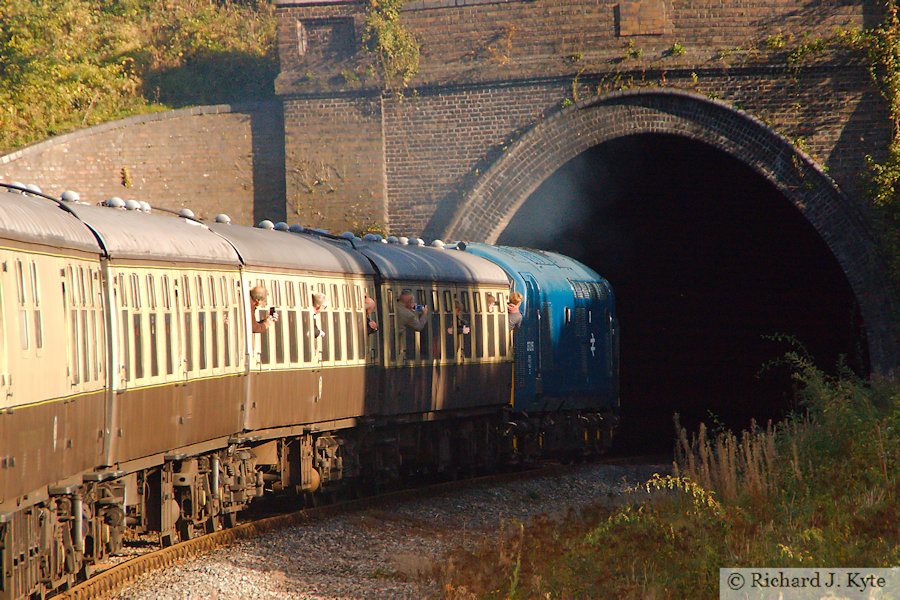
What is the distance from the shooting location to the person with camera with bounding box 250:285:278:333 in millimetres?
11906

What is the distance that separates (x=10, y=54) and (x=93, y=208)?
20.2 meters

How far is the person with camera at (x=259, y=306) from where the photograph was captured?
11.9 metres

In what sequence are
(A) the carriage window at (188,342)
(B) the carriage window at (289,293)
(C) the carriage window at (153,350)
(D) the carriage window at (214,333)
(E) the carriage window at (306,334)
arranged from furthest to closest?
(E) the carriage window at (306,334), (B) the carriage window at (289,293), (D) the carriage window at (214,333), (A) the carriage window at (188,342), (C) the carriage window at (153,350)

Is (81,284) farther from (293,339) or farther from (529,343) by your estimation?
(529,343)

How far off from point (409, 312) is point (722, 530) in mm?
6630

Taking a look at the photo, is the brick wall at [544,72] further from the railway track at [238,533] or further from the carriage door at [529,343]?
the railway track at [238,533]

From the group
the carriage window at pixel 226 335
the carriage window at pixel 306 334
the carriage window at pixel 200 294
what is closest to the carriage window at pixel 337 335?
the carriage window at pixel 306 334

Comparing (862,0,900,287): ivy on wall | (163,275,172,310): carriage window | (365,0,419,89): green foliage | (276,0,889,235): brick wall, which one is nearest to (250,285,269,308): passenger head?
(163,275,172,310): carriage window

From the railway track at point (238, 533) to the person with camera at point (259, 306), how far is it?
215cm

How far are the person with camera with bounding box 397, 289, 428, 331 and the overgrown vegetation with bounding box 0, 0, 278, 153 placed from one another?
13.1m

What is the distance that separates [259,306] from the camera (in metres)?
12.0

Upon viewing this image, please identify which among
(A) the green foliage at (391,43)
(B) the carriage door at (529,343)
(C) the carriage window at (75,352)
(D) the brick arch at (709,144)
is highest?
(A) the green foliage at (391,43)

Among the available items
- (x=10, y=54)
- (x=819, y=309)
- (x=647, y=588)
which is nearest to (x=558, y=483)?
(x=647, y=588)

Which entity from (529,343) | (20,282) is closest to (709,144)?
(529,343)
